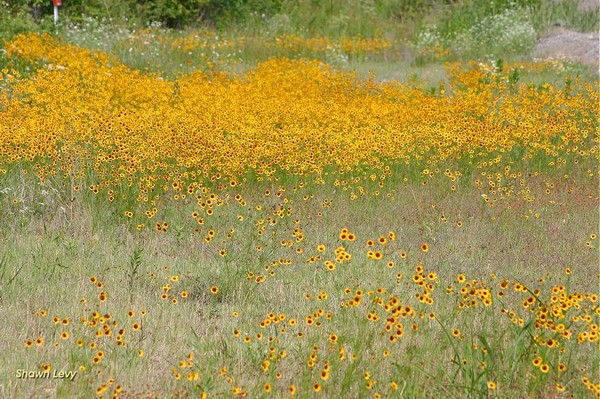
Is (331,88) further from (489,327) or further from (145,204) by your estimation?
(489,327)

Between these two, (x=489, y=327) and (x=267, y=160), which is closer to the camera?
(x=489, y=327)

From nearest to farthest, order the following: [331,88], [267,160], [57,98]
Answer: [267,160] < [57,98] < [331,88]

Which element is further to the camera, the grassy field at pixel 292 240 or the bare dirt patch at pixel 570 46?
the bare dirt patch at pixel 570 46

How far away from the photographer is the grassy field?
3.85 meters

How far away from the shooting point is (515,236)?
627cm

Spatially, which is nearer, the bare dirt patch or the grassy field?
the grassy field

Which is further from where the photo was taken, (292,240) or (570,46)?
(570,46)

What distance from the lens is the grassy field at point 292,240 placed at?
385cm

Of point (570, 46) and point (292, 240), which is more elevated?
point (292, 240)

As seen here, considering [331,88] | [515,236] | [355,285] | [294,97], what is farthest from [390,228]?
[331,88]

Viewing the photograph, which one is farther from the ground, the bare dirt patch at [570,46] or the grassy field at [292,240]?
the grassy field at [292,240]

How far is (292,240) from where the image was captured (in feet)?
19.7

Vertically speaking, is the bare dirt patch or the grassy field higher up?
the grassy field

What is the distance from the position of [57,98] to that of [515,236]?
207 inches
